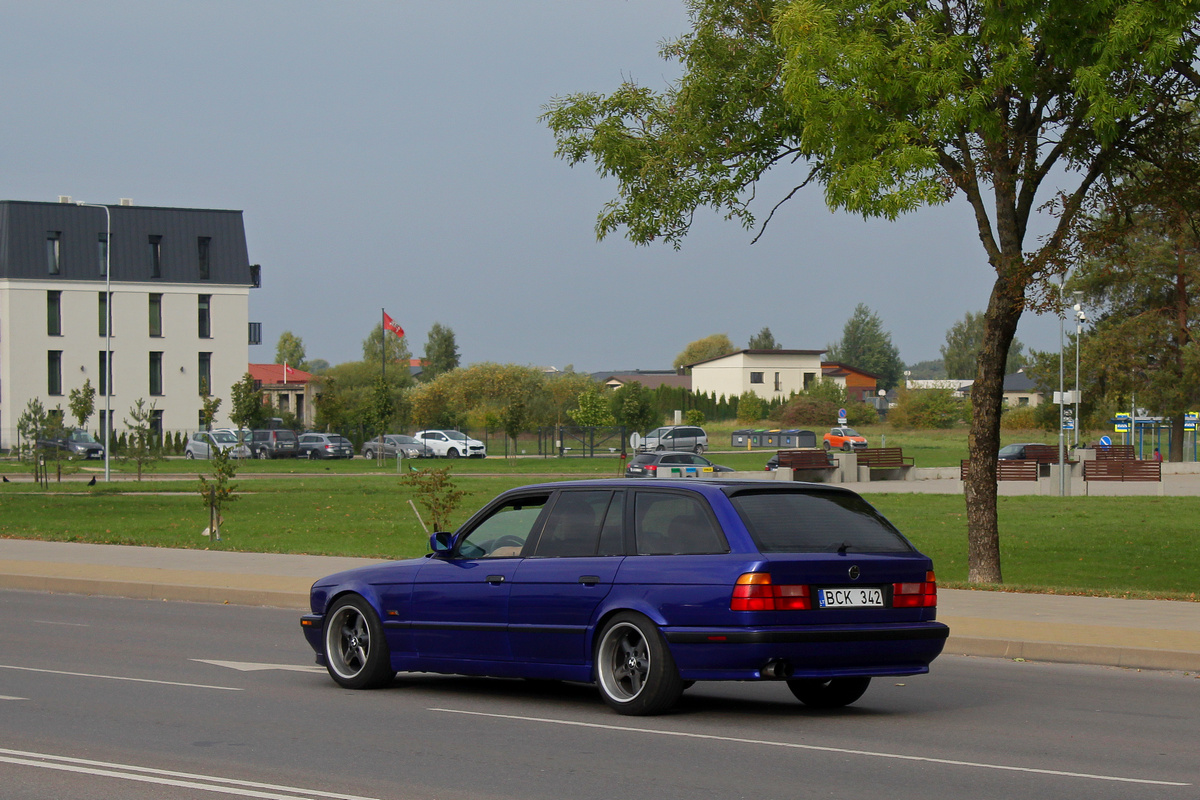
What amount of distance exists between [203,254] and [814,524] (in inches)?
2960

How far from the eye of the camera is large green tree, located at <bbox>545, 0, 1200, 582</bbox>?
48.2ft

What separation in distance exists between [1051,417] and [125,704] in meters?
68.8

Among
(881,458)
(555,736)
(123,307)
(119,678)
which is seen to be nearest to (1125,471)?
(881,458)

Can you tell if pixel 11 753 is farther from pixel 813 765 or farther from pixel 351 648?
pixel 813 765

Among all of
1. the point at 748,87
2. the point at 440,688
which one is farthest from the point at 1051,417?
the point at 440,688

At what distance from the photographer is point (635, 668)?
8219mm

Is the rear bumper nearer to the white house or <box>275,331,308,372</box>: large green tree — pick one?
the white house

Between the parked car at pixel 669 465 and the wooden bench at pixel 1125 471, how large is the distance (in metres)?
12.0

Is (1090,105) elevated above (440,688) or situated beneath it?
elevated above

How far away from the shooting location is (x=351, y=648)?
31.6ft

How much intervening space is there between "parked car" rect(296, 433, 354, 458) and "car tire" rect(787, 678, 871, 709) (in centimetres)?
6258

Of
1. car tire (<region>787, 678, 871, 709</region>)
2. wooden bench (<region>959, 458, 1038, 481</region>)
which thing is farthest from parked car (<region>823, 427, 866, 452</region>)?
car tire (<region>787, 678, 871, 709</region>)

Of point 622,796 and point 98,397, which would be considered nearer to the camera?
point 622,796

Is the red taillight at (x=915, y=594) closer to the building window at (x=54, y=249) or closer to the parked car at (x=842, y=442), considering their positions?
the parked car at (x=842, y=442)
